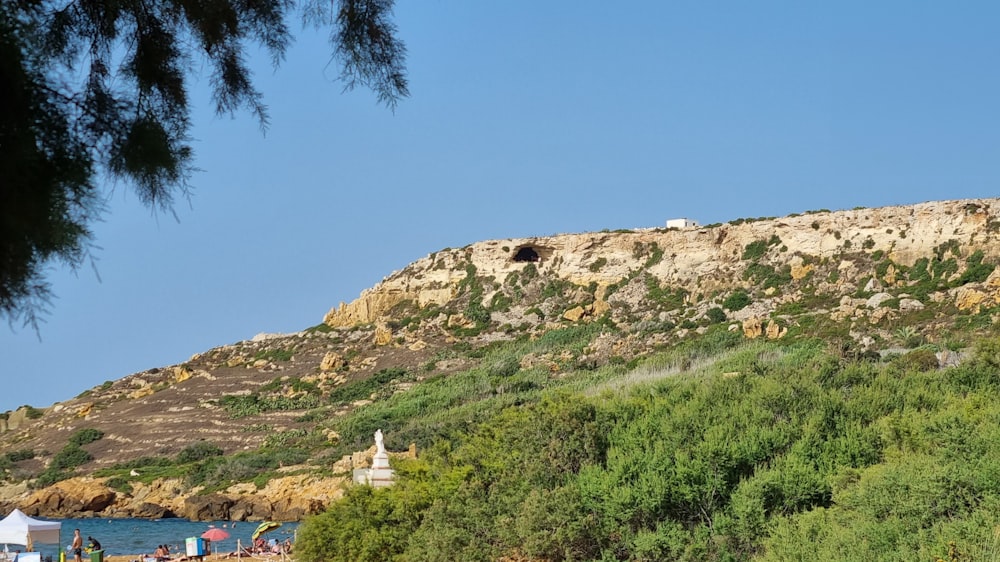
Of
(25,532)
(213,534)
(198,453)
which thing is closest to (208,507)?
(198,453)

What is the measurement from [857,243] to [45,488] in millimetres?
54693

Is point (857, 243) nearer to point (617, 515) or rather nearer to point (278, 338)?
point (278, 338)

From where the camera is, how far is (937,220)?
77.5 m

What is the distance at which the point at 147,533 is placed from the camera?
51.9 m

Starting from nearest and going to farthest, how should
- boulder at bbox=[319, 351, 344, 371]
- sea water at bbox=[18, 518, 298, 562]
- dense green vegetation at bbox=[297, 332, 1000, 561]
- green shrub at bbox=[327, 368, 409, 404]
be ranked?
dense green vegetation at bbox=[297, 332, 1000, 561] → sea water at bbox=[18, 518, 298, 562] → green shrub at bbox=[327, 368, 409, 404] → boulder at bbox=[319, 351, 344, 371]

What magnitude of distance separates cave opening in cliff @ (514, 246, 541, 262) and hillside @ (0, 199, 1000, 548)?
30 cm

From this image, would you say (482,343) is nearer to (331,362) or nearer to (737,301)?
(331,362)

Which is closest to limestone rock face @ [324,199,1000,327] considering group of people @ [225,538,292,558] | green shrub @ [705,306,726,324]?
green shrub @ [705,306,726,324]

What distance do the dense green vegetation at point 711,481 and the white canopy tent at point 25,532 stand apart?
856cm

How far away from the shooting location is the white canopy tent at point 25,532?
31.4 meters

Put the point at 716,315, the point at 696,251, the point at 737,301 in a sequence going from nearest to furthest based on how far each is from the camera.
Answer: the point at 716,315 → the point at 737,301 → the point at 696,251

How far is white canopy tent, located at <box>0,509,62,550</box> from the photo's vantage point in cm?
3142

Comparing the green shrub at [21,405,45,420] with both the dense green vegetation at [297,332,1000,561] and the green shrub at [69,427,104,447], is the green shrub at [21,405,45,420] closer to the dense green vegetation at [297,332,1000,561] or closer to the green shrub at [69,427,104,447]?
the green shrub at [69,427,104,447]

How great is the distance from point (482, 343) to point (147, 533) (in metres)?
39.9
